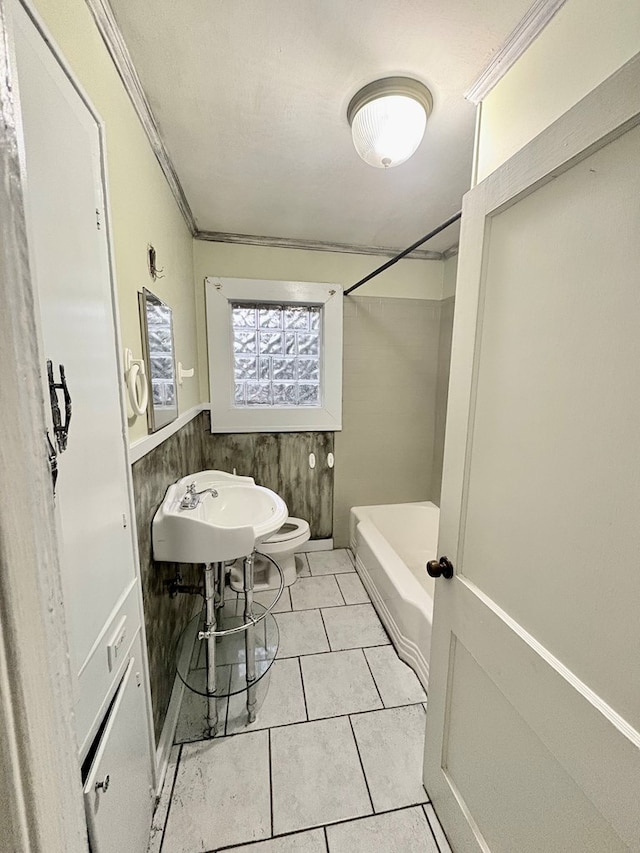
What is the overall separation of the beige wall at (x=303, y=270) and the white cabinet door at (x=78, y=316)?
155 centimetres

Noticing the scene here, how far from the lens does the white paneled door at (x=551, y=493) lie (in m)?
0.58

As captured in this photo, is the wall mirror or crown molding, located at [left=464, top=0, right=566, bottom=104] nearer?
crown molding, located at [left=464, top=0, right=566, bottom=104]

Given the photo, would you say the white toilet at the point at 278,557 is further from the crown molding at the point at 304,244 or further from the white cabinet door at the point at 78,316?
the crown molding at the point at 304,244

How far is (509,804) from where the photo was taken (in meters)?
0.84

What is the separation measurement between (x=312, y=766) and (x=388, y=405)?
2.16 meters

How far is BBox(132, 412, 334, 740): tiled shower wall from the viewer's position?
1.22 metres

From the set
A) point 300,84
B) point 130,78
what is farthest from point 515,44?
point 130,78

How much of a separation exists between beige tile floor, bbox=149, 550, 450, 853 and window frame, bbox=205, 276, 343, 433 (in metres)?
1.44

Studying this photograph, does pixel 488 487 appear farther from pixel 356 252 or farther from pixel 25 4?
pixel 356 252

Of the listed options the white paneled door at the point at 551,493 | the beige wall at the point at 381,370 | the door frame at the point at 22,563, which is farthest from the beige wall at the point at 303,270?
the door frame at the point at 22,563

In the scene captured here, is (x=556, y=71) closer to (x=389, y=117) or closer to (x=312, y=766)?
(x=389, y=117)

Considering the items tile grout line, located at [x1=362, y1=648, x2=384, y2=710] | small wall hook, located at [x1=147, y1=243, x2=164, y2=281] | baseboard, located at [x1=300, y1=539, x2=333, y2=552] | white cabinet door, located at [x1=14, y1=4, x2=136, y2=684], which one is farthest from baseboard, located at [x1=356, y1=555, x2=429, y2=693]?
small wall hook, located at [x1=147, y1=243, x2=164, y2=281]

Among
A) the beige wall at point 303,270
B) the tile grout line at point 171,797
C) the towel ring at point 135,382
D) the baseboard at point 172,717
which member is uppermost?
the beige wall at point 303,270

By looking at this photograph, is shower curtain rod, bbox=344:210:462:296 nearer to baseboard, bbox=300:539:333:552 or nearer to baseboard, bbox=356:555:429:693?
baseboard, bbox=356:555:429:693
